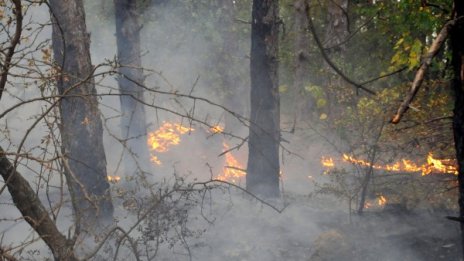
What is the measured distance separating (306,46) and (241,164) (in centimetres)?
543

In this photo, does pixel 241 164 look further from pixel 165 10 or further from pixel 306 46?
pixel 165 10

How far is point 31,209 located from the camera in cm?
403

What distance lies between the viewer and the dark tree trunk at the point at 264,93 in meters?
11.1

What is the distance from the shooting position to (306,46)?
17312 millimetres

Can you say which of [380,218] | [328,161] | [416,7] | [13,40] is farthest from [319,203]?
[13,40]

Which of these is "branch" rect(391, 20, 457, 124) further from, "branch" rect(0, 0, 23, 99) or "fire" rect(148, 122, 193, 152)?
"fire" rect(148, 122, 193, 152)

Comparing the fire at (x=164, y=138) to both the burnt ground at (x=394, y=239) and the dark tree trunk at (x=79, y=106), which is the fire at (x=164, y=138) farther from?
the burnt ground at (x=394, y=239)

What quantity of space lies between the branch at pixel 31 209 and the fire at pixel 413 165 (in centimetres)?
494

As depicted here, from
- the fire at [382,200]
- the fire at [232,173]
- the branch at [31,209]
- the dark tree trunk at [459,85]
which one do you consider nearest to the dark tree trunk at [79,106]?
the branch at [31,209]

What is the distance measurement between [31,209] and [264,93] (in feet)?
26.4

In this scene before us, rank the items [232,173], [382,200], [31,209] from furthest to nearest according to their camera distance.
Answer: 1. [232,173]
2. [382,200]
3. [31,209]

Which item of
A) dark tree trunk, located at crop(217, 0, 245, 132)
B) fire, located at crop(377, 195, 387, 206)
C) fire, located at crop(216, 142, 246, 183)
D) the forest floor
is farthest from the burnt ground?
dark tree trunk, located at crop(217, 0, 245, 132)

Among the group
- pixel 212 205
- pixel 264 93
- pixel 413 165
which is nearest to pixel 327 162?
pixel 413 165

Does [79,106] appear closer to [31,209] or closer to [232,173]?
[31,209]
